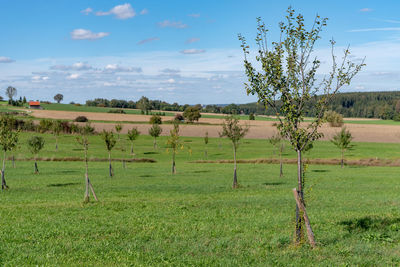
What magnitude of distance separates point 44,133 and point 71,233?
98.2m

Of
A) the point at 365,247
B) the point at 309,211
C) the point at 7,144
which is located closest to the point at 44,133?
the point at 7,144

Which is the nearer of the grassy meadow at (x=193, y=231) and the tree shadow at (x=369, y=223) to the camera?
the grassy meadow at (x=193, y=231)

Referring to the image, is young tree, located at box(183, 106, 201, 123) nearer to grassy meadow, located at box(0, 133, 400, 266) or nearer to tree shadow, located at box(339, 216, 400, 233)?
grassy meadow, located at box(0, 133, 400, 266)

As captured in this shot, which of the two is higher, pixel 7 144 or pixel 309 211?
pixel 7 144

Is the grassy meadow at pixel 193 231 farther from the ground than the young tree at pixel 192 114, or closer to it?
closer to it

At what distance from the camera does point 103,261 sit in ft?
37.9

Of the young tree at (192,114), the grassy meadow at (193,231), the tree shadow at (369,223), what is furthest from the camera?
the young tree at (192,114)

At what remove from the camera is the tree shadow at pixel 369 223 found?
15602 mm

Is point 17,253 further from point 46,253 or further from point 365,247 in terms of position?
point 365,247

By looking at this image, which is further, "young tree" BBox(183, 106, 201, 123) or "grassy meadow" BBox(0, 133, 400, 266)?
"young tree" BBox(183, 106, 201, 123)

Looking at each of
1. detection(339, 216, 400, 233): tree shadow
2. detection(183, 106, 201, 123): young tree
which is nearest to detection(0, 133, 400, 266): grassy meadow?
detection(339, 216, 400, 233): tree shadow

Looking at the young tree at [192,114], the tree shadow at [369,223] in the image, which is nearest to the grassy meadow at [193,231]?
the tree shadow at [369,223]

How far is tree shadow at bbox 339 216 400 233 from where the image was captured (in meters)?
15.6

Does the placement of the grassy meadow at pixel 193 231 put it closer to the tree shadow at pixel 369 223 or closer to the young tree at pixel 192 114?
the tree shadow at pixel 369 223
